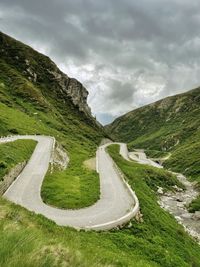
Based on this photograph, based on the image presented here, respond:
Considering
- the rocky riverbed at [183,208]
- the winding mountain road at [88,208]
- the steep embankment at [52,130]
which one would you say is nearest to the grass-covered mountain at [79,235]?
the steep embankment at [52,130]

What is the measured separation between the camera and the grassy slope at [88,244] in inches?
297

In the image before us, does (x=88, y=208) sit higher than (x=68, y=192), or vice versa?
(x=68, y=192)

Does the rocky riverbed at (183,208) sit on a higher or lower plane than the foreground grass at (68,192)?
lower

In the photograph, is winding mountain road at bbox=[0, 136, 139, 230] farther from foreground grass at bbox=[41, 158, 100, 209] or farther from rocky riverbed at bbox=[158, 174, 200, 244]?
rocky riverbed at bbox=[158, 174, 200, 244]

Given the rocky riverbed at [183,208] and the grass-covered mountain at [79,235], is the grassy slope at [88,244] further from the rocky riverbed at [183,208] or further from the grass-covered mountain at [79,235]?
the rocky riverbed at [183,208]

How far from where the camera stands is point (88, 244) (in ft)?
77.6

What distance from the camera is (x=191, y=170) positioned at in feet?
493

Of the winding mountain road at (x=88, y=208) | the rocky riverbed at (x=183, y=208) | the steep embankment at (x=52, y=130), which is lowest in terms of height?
the rocky riverbed at (x=183, y=208)

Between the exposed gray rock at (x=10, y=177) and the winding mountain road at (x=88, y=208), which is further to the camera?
the exposed gray rock at (x=10, y=177)

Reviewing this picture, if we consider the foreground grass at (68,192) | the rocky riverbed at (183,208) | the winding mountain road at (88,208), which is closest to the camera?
the winding mountain road at (88,208)

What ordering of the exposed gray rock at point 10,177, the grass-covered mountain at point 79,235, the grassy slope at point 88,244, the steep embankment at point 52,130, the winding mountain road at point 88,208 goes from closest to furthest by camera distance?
the grassy slope at point 88,244, the grass-covered mountain at point 79,235, the winding mountain road at point 88,208, the exposed gray rock at point 10,177, the steep embankment at point 52,130

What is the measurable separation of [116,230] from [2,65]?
175929 mm

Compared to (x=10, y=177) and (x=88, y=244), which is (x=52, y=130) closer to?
(x=10, y=177)

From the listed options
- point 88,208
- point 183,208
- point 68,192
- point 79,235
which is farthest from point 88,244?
point 183,208
